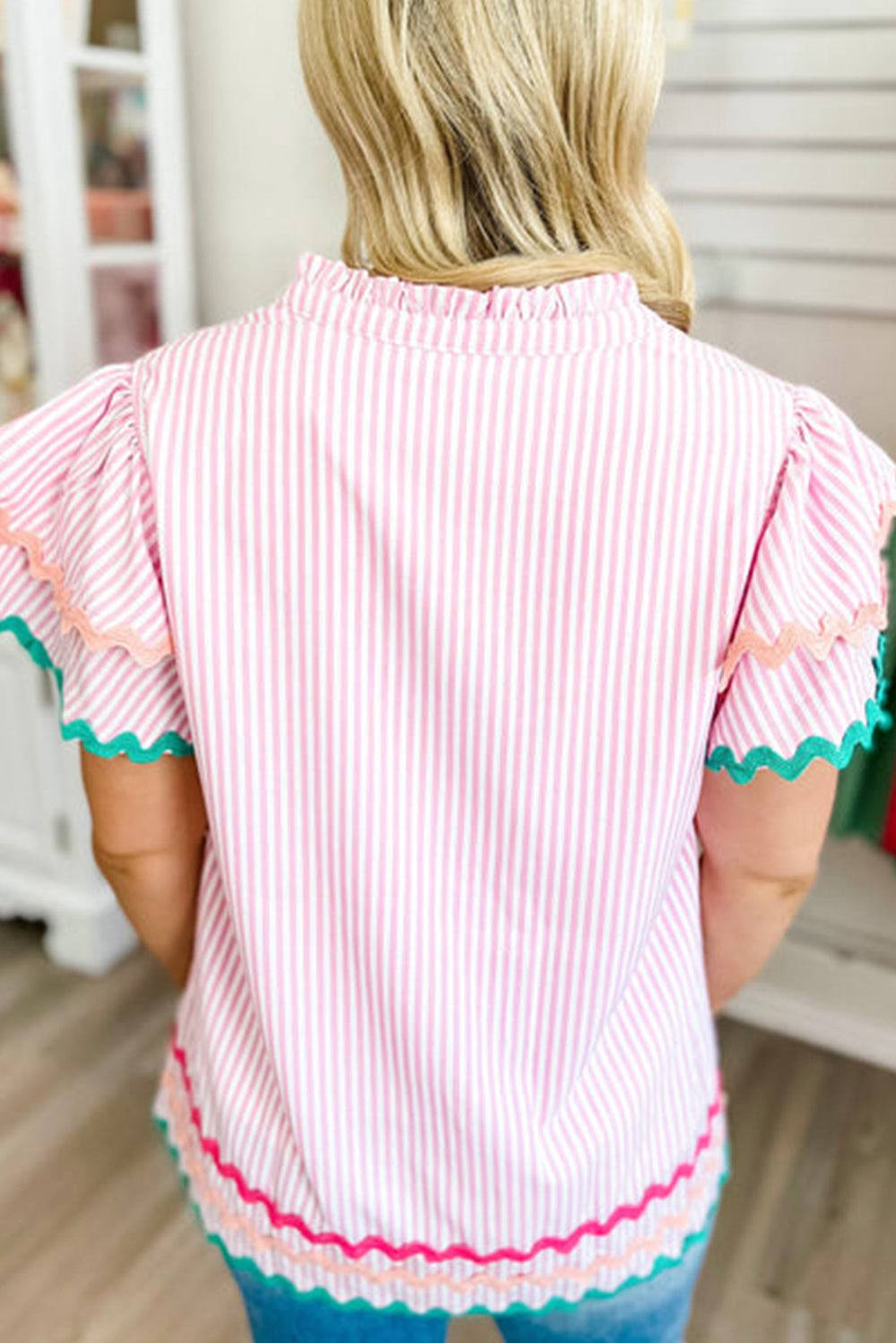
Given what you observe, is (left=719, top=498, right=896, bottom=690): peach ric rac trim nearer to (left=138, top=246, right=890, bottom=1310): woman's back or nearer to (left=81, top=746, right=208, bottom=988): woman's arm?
(left=138, top=246, right=890, bottom=1310): woman's back

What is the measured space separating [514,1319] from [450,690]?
54cm

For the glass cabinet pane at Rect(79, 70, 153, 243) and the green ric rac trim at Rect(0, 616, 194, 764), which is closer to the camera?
the green ric rac trim at Rect(0, 616, 194, 764)

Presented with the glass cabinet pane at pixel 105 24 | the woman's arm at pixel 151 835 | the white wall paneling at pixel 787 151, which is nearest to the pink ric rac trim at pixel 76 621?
the woman's arm at pixel 151 835

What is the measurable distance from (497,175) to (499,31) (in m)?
0.08

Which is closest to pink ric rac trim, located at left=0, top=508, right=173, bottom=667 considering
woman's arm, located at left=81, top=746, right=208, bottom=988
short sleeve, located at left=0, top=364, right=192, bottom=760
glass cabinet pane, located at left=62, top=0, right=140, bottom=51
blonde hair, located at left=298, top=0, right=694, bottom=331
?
short sleeve, located at left=0, top=364, right=192, bottom=760

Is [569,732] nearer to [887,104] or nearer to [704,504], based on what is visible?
[704,504]

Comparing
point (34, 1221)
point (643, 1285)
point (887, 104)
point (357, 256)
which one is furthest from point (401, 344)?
point (34, 1221)

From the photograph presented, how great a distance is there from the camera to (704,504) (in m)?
0.68

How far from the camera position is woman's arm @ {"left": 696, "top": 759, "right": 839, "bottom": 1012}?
0.80 metres

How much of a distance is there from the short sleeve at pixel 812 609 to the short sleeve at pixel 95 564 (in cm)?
37

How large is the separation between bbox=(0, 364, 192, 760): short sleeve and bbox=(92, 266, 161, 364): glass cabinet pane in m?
1.22

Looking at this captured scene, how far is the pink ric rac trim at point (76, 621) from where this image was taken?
0.73 m

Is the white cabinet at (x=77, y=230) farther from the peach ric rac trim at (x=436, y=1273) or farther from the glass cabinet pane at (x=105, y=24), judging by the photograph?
the peach ric rac trim at (x=436, y=1273)

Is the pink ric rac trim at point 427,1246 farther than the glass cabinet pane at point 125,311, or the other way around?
the glass cabinet pane at point 125,311
